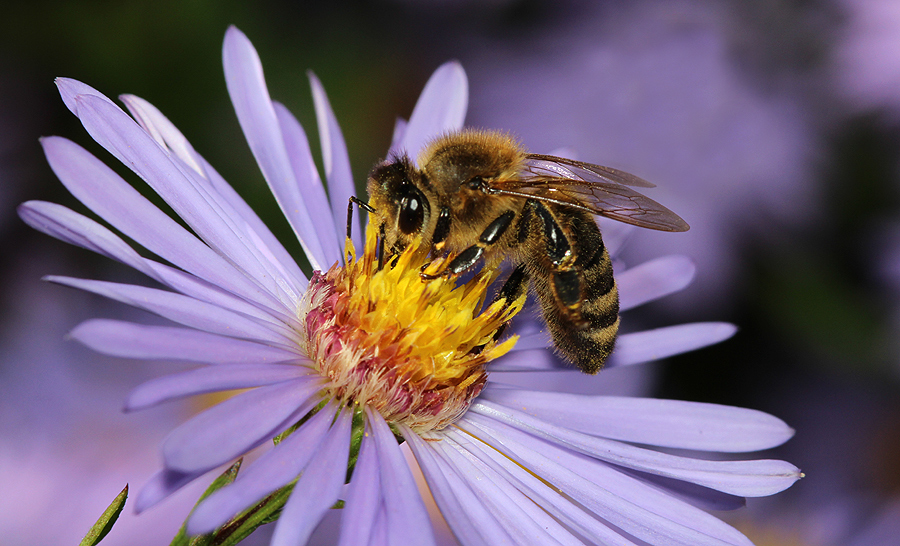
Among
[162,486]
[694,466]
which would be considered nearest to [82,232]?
[162,486]

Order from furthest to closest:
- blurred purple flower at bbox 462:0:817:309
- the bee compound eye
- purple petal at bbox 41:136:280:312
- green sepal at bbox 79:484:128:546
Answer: blurred purple flower at bbox 462:0:817:309 → the bee compound eye → purple petal at bbox 41:136:280:312 → green sepal at bbox 79:484:128:546

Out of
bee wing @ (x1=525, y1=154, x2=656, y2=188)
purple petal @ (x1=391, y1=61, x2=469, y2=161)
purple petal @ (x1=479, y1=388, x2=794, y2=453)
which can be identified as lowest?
purple petal @ (x1=479, y1=388, x2=794, y2=453)

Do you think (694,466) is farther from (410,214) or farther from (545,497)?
(410,214)

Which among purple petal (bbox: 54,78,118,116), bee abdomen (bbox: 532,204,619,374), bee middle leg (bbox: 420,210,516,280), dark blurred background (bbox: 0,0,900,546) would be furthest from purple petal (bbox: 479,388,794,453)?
dark blurred background (bbox: 0,0,900,546)

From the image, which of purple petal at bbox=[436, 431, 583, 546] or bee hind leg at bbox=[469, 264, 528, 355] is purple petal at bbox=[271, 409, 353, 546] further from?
bee hind leg at bbox=[469, 264, 528, 355]

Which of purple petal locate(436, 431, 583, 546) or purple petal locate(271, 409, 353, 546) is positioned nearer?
purple petal locate(271, 409, 353, 546)

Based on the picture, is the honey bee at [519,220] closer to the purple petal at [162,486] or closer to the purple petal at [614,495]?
the purple petal at [614,495]
